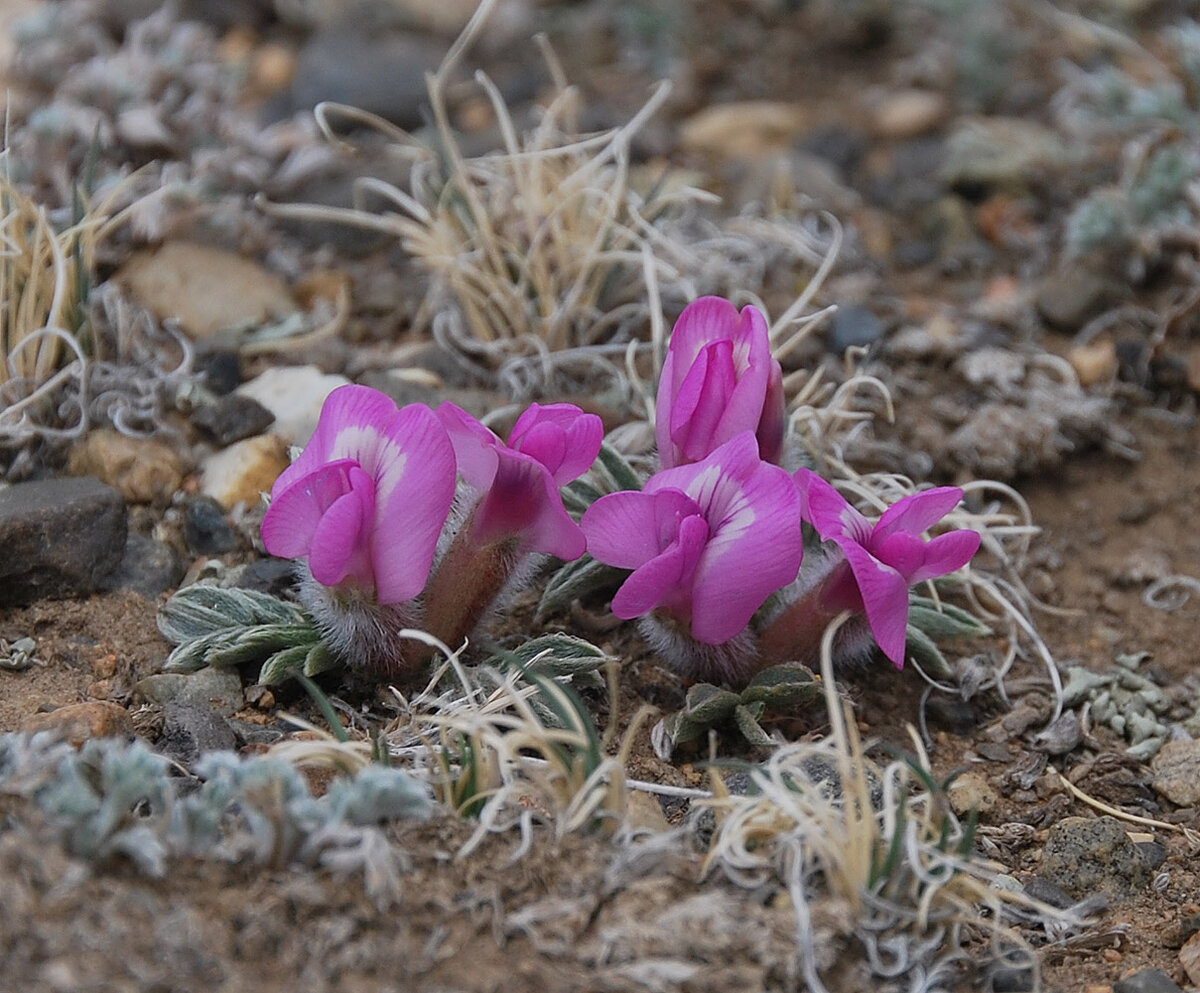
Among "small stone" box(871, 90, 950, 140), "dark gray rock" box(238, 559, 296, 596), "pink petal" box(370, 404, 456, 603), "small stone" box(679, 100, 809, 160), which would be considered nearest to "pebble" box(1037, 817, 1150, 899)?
"pink petal" box(370, 404, 456, 603)

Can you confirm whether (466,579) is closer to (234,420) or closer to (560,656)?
(560,656)

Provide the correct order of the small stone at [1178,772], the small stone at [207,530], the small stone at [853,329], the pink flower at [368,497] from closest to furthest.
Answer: the pink flower at [368,497]
the small stone at [1178,772]
the small stone at [207,530]
the small stone at [853,329]

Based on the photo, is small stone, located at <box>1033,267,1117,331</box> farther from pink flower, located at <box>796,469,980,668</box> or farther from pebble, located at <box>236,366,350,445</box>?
pebble, located at <box>236,366,350,445</box>

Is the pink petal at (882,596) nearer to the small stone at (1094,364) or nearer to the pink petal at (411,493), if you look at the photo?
the pink petal at (411,493)

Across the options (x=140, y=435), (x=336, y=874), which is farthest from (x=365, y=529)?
(x=140, y=435)

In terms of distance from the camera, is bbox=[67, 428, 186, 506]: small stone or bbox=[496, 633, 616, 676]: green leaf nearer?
bbox=[496, 633, 616, 676]: green leaf

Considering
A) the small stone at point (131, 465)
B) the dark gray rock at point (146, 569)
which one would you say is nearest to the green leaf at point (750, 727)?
the dark gray rock at point (146, 569)

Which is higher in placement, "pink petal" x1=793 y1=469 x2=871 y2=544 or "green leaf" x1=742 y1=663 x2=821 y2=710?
"pink petal" x1=793 y1=469 x2=871 y2=544
